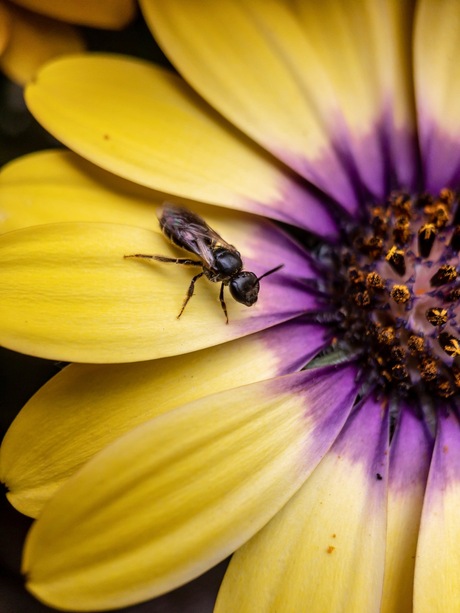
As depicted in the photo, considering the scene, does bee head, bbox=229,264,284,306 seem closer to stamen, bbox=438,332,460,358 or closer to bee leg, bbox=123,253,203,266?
bee leg, bbox=123,253,203,266

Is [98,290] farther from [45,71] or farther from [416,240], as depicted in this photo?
[416,240]

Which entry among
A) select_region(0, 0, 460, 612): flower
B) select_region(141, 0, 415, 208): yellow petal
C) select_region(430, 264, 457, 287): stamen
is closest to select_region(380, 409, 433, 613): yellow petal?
select_region(0, 0, 460, 612): flower

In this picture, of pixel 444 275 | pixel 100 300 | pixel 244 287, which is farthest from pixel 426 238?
pixel 100 300

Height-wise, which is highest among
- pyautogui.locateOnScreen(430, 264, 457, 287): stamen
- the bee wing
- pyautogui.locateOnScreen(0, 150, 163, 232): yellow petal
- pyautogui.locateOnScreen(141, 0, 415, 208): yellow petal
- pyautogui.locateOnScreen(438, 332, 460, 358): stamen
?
pyautogui.locateOnScreen(141, 0, 415, 208): yellow petal

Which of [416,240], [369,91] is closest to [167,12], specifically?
[369,91]

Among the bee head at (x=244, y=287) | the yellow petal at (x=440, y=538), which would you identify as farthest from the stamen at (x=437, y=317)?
the bee head at (x=244, y=287)

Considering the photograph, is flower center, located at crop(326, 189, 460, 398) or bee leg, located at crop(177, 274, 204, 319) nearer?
bee leg, located at crop(177, 274, 204, 319)
